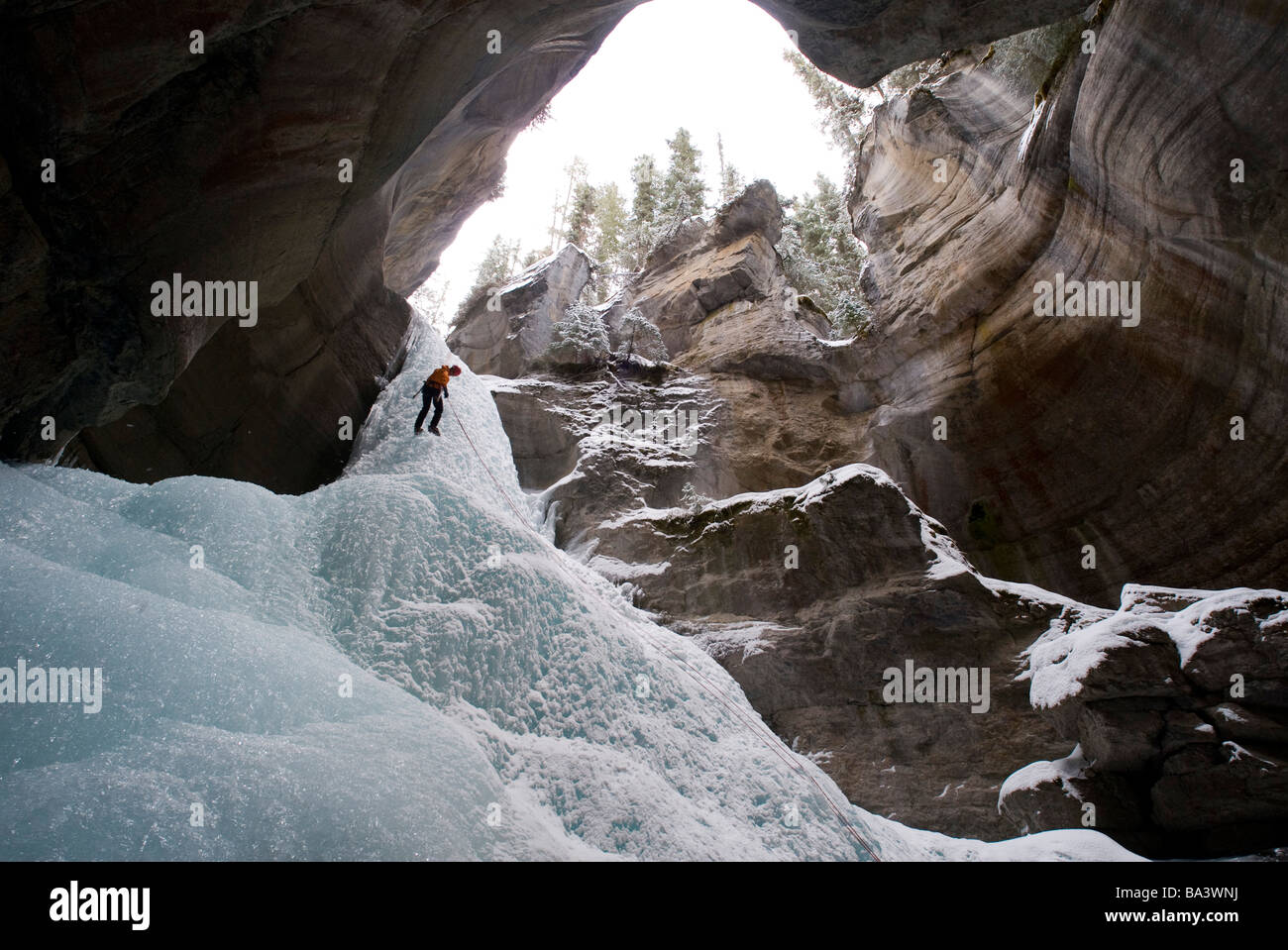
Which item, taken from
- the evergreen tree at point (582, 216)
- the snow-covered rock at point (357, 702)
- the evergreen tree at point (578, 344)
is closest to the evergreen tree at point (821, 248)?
the evergreen tree at point (578, 344)

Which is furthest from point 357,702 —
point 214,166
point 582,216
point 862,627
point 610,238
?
point 610,238

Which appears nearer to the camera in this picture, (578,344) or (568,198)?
(578,344)

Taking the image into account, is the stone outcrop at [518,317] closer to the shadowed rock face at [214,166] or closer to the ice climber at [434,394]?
the ice climber at [434,394]

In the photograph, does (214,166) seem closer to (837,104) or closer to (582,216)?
(837,104)

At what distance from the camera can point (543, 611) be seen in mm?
6445

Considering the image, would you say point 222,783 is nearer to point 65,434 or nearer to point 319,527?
point 319,527

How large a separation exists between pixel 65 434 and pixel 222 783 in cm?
486

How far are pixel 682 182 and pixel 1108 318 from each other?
21.9 m

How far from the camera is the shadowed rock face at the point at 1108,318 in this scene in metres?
8.89

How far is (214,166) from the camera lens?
5699mm

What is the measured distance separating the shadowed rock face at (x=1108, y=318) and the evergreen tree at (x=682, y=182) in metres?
13.0

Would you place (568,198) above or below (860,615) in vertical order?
above
